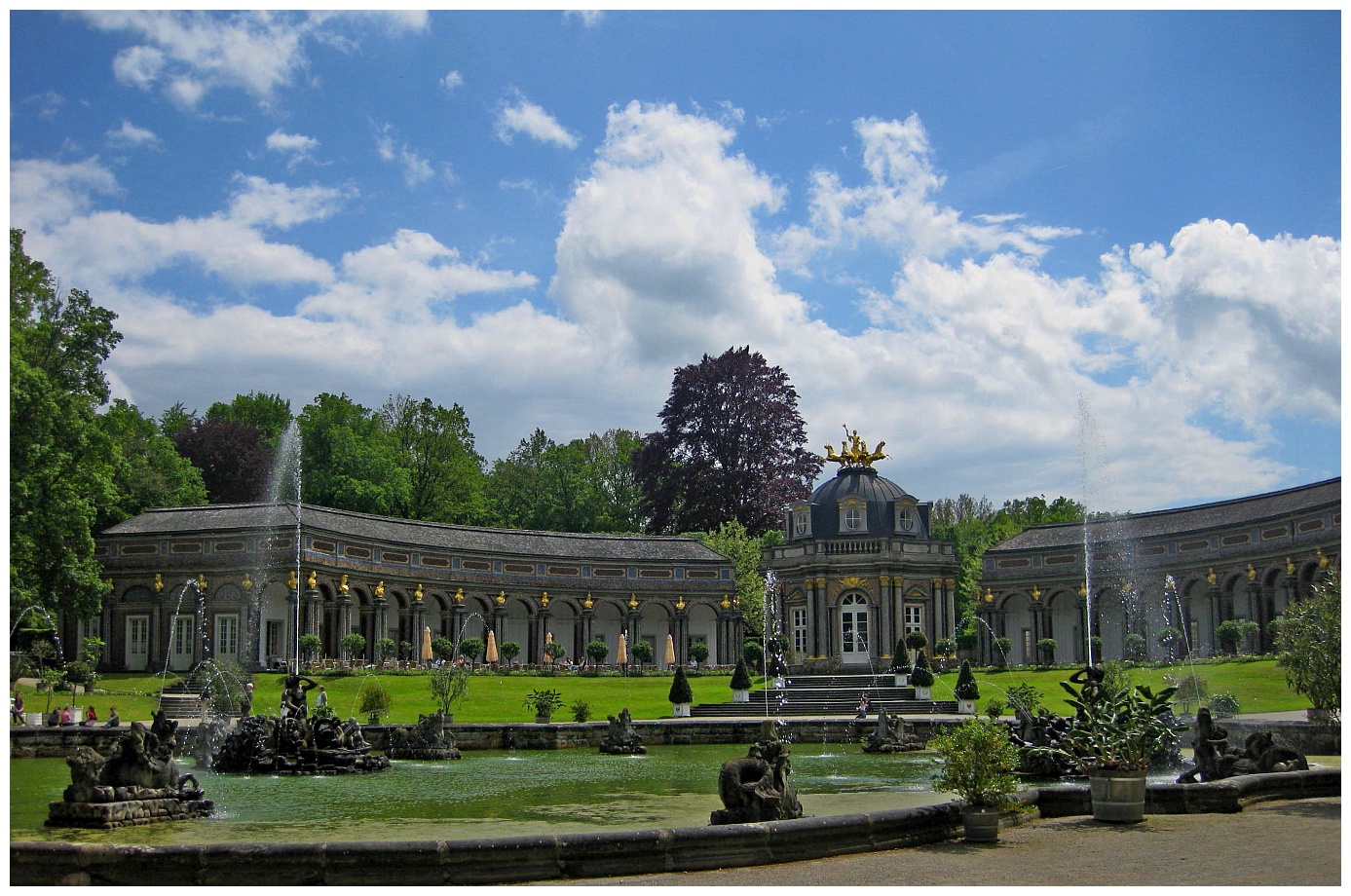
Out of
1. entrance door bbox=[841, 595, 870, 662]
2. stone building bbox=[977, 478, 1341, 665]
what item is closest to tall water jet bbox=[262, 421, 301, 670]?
entrance door bbox=[841, 595, 870, 662]

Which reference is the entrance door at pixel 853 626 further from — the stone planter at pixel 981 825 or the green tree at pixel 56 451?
the stone planter at pixel 981 825

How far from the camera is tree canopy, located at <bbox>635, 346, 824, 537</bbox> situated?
75.6m

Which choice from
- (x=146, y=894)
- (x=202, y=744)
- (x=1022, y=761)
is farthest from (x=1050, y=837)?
(x=202, y=744)

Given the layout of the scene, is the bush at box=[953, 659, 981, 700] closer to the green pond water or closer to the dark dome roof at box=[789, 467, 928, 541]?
the green pond water

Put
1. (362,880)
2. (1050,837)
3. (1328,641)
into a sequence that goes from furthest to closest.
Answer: (1328,641), (1050,837), (362,880)

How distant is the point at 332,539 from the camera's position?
189 ft

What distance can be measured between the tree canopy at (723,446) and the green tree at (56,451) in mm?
35869

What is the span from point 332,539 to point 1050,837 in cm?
4870

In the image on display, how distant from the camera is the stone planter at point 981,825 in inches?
497

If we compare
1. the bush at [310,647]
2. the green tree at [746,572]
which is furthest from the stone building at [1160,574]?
the bush at [310,647]

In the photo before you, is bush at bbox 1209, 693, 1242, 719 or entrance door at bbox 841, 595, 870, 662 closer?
bush at bbox 1209, 693, 1242, 719

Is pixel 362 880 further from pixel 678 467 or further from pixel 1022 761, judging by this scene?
pixel 678 467

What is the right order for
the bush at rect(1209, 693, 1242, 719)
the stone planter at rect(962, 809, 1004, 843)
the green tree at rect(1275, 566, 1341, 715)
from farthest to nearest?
the bush at rect(1209, 693, 1242, 719) < the green tree at rect(1275, 566, 1341, 715) < the stone planter at rect(962, 809, 1004, 843)

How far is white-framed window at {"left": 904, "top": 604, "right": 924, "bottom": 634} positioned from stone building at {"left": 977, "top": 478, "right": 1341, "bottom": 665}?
7.45m
